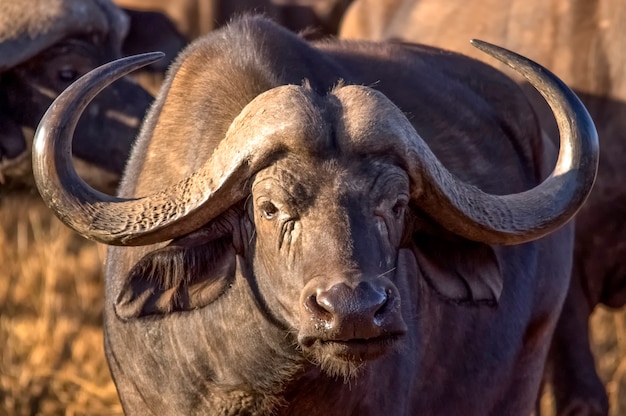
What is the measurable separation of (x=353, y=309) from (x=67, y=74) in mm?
3604

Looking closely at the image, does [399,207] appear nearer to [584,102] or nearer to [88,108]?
[88,108]

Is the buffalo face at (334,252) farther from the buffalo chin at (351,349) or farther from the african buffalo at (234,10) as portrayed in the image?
the african buffalo at (234,10)

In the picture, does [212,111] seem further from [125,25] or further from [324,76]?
[125,25]

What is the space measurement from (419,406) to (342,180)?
4.33 feet

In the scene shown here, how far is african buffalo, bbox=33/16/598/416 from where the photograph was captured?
185 inches

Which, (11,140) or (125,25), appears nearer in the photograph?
(11,140)

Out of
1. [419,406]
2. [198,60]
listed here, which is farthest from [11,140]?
[419,406]

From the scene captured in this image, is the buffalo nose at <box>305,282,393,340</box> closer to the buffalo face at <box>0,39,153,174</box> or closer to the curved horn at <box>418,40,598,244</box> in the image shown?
the curved horn at <box>418,40,598,244</box>

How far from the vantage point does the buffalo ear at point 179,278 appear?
16.3 feet

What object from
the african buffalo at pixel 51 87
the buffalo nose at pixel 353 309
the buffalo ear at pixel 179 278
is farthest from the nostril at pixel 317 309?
the african buffalo at pixel 51 87


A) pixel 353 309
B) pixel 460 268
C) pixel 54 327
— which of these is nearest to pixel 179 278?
pixel 353 309

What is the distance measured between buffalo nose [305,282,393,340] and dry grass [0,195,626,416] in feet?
12.0

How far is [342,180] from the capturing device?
15.4ft

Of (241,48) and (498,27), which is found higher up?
(498,27)
